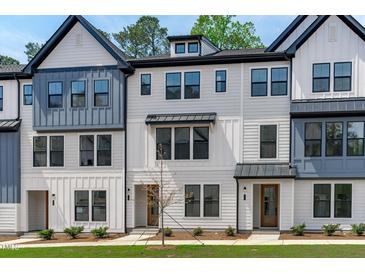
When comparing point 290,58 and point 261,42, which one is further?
point 261,42

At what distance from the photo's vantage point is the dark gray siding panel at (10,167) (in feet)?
69.8

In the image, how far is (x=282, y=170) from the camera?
62.1 feet

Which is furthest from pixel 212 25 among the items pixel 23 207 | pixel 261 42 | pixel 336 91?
pixel 23 207

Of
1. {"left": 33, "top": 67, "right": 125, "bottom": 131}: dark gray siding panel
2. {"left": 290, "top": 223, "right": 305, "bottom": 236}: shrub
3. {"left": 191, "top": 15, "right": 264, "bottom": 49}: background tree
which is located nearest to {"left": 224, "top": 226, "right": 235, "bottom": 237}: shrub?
{"left": 290, "top": 223, "right": 305, "bottom": 236}: shrub

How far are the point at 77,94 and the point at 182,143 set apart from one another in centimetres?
594

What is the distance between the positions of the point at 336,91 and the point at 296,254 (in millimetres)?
9108

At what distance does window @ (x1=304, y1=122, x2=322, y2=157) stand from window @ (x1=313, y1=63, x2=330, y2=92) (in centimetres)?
164

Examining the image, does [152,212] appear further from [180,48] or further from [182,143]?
[180,48]

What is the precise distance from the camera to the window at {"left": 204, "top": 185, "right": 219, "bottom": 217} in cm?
1989

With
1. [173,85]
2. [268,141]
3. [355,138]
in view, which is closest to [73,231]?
[173,85]

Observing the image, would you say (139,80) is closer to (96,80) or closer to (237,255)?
(96,80)

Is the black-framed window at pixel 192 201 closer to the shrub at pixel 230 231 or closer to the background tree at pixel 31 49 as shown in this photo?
the shrub at pixel 230 231

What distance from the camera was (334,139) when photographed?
62.0 ft

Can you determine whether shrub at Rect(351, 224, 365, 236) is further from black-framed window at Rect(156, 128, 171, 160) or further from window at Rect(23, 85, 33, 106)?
window at Rect(23, 85, 33, 106)
